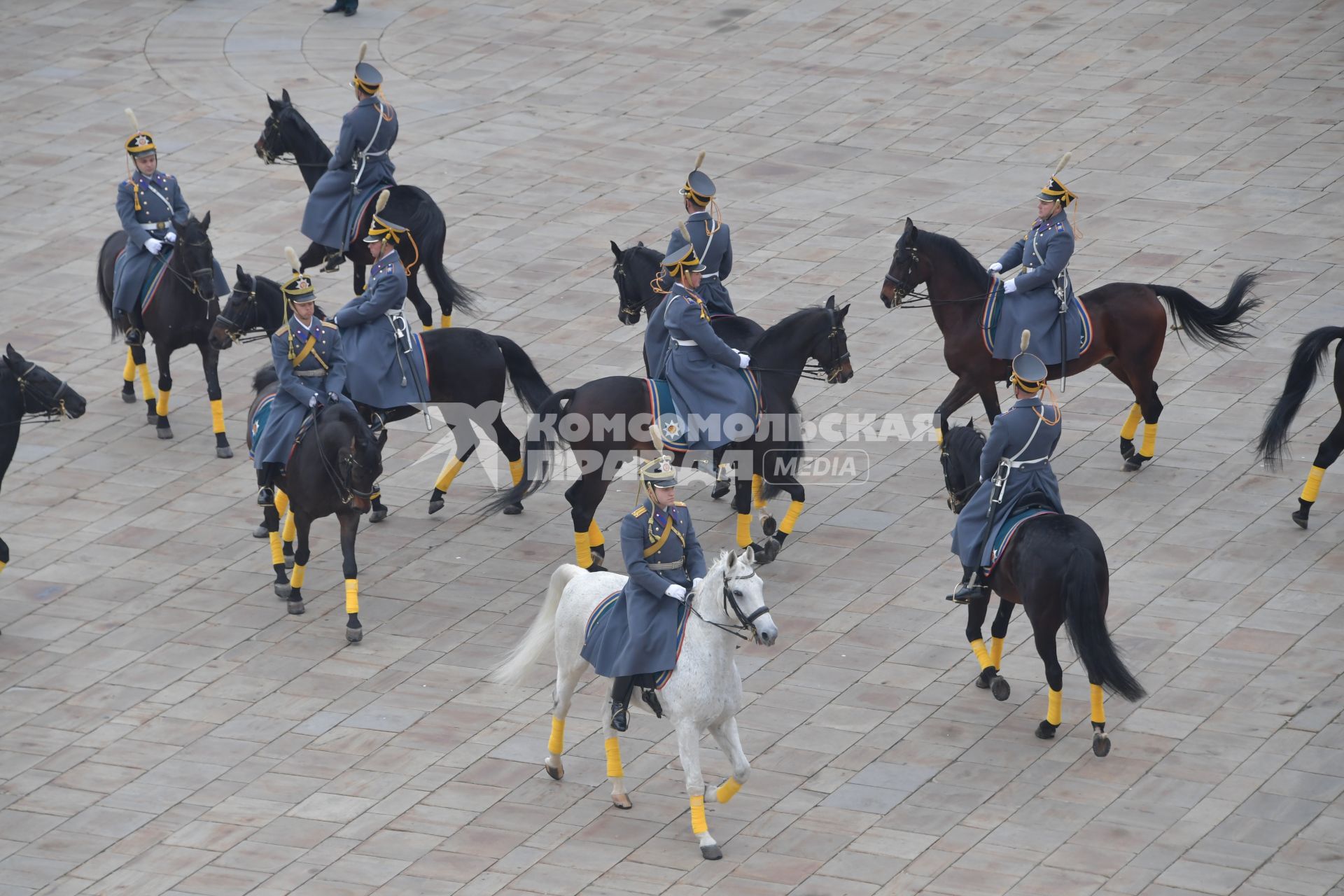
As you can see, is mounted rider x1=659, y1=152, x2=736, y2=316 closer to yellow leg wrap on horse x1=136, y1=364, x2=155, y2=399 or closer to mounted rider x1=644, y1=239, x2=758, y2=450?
mounted rider x1=644, y1=239, x2=758, y2=450

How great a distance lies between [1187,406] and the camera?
18297 mm

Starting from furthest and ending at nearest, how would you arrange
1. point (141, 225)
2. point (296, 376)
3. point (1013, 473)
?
point (141, 225) → point (296, 376) → point (1013, 473)

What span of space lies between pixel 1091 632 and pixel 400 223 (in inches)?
361

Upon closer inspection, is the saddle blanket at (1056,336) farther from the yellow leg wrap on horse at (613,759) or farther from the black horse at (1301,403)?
the yellow leg wrap on horse at (613,759)

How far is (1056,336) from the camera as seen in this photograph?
16.8 metres

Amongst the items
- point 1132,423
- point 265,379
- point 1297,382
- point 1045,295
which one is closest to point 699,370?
point 1045,295

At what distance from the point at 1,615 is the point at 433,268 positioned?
5676mm

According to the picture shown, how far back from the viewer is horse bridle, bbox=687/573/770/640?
11191 millimetres

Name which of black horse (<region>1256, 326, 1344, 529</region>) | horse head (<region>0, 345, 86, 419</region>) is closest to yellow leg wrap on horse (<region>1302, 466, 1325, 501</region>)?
black horse (<region>1256, 326, 1344, 529</region>)

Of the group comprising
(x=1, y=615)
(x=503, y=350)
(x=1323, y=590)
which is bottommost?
(x=1323, y=590)

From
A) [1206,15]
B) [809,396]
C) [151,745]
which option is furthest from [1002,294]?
[1206,15]

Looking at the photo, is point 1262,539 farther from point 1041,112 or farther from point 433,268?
point 1041,112

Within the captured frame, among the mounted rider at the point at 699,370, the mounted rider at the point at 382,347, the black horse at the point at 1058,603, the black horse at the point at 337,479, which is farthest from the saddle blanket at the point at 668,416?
the black horse at the point at 1058,603

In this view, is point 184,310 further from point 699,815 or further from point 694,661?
point 699,815
